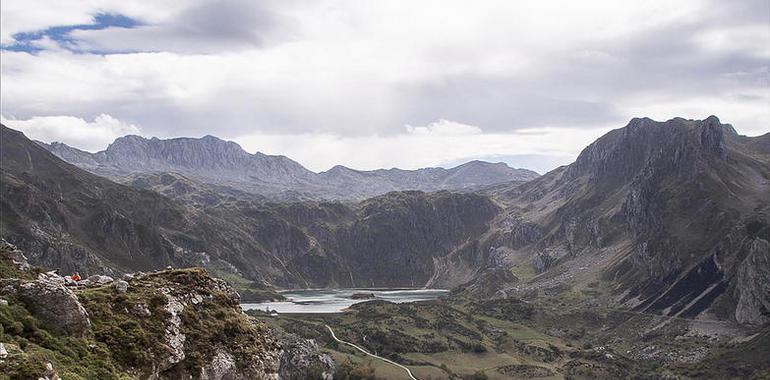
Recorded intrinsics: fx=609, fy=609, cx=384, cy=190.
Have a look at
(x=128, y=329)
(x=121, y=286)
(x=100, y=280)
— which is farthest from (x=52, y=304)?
(x=100, y=280)

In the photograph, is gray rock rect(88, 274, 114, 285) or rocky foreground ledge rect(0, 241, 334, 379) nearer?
rocky foreground ledge rect(0, 241, 334, 379)

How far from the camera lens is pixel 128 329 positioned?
33.4 metres

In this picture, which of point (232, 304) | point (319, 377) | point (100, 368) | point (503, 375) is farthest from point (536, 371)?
point (100, 368)

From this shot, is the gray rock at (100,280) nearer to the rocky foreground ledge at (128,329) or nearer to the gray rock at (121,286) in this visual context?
the rocky foreground ledge at (128,329)

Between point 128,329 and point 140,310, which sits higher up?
point 140,310

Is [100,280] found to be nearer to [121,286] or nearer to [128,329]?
[121,286]

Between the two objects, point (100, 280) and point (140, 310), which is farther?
Result: point (100, 280)

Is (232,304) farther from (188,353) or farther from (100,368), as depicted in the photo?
(100,368)

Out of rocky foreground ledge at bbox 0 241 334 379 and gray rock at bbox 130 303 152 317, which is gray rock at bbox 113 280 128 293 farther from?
gray rock at bbox 130 303 152 317

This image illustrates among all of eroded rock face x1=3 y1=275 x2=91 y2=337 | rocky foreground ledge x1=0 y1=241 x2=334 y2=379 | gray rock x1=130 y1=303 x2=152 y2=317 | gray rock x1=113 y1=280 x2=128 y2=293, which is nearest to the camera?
rocky foreground ledge x1=0 y1=241 x2=334 y2=379

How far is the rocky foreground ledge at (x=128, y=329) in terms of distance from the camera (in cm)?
2734

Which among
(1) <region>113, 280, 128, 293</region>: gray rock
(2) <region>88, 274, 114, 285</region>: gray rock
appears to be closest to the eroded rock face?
(1) <region>113, 280, 128, 293</region>: gray rock

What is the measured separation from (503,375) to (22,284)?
606 ft

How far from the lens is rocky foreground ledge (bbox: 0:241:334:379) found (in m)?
27.3
